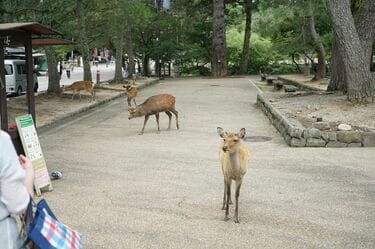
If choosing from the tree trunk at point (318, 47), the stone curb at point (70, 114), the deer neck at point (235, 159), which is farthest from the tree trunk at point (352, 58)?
the tree trunk at point (318, 47)

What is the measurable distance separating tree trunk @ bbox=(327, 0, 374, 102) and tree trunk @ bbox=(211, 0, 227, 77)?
2199 cm

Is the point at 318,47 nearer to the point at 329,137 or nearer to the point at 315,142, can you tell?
the point at 329,137

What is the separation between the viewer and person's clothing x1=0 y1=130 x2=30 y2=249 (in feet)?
8.27

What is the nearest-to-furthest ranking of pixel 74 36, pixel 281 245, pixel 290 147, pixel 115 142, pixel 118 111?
1. pixel 281 245
2. pixel 290 147
3. pixel 115 142
4. pixel 118 111
5. pixel 74 36

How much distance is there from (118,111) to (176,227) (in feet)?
40.1

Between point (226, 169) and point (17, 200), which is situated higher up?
point (17, 200)

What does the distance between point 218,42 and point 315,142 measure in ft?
86.2

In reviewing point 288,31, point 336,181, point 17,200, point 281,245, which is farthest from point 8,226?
point 288,31

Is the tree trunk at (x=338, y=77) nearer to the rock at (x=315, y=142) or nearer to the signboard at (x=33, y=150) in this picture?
the rock at (x=315, y=142)

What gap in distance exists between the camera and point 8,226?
2.58 meters

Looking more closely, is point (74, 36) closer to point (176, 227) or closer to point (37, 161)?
point (37, 161)

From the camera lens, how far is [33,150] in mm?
7301

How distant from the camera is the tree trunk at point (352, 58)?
13.5 m

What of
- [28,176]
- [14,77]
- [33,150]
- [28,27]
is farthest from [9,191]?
[14,77]
